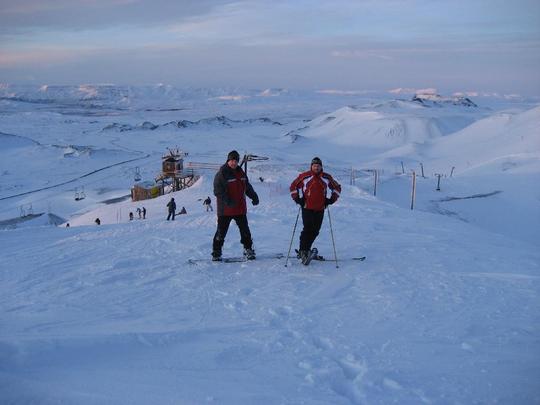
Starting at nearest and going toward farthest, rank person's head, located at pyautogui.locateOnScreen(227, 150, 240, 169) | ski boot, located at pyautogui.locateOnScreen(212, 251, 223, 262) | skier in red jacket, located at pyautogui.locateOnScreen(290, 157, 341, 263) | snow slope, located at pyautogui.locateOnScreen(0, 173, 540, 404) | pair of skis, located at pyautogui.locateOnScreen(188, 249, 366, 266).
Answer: snow slope, located at pyautogui.locateOnScreen(0, 173, 540, 404) → person's head, located at pyautogui.locateOnScreen(227, 150, 240, 169) → skier in red jacket, located at pyautogui.locateOnScreen(290, 157, 341, 263) → pair of skis, located at pyautogui.locateOnScreen(188, 249, 366, 266) → ski boot, located at pyautogui.locateOnScreen(212, 251, 223, 262)

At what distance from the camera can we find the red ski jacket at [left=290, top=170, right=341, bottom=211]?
6.40m

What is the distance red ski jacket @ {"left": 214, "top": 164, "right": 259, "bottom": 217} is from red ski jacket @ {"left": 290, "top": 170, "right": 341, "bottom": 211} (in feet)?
1.82

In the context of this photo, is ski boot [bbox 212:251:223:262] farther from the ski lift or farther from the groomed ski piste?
the ski lift

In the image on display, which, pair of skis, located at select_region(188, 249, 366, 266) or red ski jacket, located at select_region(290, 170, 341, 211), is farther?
pair of skis, located at select_region(188, 249, 366, 266)

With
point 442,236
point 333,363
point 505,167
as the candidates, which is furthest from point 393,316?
point 505,167

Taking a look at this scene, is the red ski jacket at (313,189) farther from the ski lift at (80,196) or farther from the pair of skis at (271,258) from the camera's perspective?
the ski lift at (80,196)

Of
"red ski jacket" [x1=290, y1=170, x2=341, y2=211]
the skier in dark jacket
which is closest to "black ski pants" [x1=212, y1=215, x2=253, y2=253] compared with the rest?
the skier in dark jacket

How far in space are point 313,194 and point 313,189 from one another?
63 millimetres

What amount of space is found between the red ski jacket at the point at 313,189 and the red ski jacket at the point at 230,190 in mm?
555

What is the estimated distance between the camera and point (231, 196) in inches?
257

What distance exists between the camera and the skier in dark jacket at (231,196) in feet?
21.1

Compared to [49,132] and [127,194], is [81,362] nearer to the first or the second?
[127,194]

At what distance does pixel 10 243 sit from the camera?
29.8ft

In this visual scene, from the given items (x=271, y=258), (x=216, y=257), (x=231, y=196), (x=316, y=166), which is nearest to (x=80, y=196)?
(x=216, y=257)
